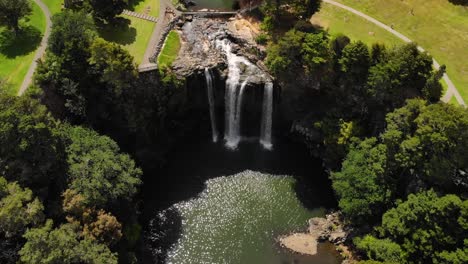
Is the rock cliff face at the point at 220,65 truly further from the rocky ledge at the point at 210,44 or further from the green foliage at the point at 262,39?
the green foliage at the point at 262,39

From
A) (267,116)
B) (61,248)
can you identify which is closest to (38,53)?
(61,248)

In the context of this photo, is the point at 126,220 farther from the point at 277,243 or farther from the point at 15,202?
the point at 277,243

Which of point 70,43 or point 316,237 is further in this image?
point 316,237

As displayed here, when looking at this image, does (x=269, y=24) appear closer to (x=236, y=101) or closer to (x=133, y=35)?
(x=236, y=101)

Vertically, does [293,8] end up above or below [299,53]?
above

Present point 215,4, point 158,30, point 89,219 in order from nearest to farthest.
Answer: point 89,219
point 158,30
point 215,4

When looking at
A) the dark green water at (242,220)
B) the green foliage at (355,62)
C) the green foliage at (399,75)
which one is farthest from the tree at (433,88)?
the dark green water at (242,220)

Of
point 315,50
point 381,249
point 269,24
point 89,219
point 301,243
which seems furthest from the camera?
point 269,24
